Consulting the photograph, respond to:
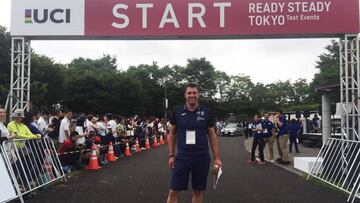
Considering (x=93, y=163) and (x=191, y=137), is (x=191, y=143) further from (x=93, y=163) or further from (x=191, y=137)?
(x=93, y=163)

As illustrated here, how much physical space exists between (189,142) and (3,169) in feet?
11.9

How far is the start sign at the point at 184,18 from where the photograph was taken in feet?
38.1

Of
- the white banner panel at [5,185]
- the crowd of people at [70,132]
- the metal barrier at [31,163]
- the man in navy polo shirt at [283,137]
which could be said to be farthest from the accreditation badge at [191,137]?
the man in navy polo shirt at [283,137]

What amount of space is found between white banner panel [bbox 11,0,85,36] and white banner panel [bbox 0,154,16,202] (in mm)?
5370

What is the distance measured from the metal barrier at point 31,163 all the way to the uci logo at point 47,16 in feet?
12.1

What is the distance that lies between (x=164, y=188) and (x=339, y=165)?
4.06 metres

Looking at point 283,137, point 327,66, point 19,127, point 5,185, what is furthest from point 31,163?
point 327,66

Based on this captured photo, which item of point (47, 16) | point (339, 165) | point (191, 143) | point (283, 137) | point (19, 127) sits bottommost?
point (339, 165)

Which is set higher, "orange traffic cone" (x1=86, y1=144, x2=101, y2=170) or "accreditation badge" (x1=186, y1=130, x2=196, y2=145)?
"accreditation badge" (x1=186, y1=130, x2=196, y2=145)

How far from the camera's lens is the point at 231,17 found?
1170cm

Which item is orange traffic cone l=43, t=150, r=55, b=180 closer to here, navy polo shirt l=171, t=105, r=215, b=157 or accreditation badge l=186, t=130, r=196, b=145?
navy polo shirt l=171, t=105, r=215, b=157

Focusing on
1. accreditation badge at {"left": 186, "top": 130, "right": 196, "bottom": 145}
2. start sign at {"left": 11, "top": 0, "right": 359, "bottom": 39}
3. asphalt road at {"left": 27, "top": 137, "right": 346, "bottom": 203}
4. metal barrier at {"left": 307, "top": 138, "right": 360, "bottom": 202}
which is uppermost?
start sign at {"left": 11, "top": 0, "right": 359, "bottom": 39}

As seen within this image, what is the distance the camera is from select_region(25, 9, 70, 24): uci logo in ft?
39.0

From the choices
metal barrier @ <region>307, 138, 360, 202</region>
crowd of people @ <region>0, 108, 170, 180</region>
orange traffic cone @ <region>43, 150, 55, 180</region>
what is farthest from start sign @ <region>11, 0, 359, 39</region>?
orange traffic cone @ <region>43, 150, 55, 180</region>
